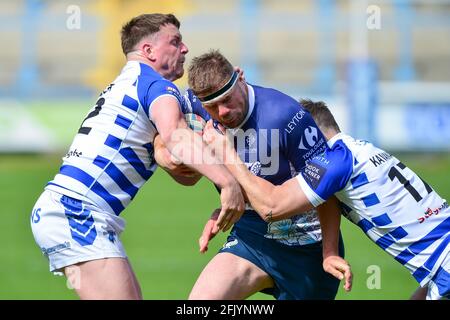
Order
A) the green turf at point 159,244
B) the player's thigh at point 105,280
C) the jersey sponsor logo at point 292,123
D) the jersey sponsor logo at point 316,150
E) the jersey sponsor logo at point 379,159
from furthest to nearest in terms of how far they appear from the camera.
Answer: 1. the green turf at point 159,244
2. the jersey sponsor logo at point 316,150
3. the jersey sponsor logo at point 292,123
4. the jersey sponsor logo at point 379,159
5. the player's thigh at point 105,280

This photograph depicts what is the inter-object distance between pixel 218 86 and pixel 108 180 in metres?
0.77

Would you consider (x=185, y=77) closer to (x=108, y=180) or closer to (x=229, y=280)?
(x=229, y=280)

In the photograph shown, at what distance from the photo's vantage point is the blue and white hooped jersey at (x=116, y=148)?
4727mm

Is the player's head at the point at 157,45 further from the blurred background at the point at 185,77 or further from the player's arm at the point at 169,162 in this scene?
the blurred background at the point at 185,77

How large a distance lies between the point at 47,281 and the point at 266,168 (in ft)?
14.6

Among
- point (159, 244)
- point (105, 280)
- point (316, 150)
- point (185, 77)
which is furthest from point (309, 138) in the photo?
point (185, 77)

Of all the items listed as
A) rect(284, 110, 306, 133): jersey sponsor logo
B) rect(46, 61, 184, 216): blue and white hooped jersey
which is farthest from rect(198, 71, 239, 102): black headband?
rect(284, 110, 306, 133): jersey sponsor logo

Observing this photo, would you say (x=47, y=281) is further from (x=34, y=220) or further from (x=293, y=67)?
(x=293, y=67)

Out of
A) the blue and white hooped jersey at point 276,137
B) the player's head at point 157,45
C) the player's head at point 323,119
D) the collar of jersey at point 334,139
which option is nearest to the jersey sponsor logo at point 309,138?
the blue and white hooped jersey at point 276,137

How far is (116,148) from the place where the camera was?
476 cm

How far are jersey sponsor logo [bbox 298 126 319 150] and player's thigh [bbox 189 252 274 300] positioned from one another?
782 millimetres

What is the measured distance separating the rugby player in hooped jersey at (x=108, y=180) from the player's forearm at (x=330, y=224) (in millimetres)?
749

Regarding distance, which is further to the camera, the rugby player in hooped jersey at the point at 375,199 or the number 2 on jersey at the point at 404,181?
the number 2 on jersey at the point at 404,181

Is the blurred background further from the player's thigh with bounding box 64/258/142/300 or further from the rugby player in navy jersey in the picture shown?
the player's thigh with bounding box 64/258/142/300
